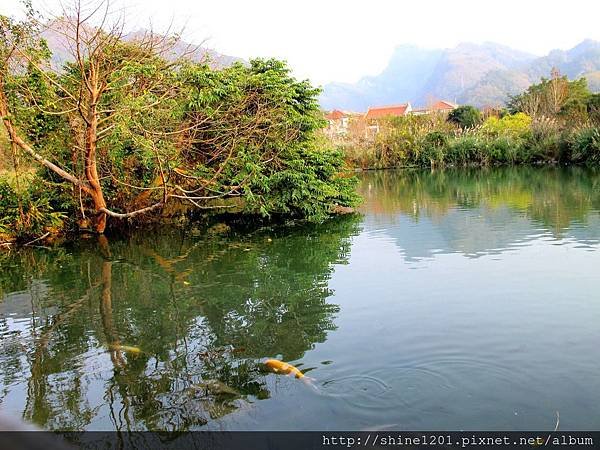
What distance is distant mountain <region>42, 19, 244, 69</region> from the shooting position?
1153 cm

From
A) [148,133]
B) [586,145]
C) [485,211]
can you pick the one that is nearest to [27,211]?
[148,133]

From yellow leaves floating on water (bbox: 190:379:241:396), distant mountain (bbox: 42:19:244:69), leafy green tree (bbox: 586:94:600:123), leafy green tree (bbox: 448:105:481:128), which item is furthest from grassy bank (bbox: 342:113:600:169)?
yellow leaves floating on water (bbox: 190:379:241:396)

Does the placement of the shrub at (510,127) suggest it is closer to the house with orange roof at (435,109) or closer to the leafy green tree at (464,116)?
the leafy green tree at (464,116)

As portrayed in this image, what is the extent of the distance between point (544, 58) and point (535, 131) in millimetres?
152587

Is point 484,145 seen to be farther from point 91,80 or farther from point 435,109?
point 91,80

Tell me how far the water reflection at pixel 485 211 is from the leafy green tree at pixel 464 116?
23096mm

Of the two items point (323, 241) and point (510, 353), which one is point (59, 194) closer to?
point (323, 241)

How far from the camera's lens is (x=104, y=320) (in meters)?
6.77

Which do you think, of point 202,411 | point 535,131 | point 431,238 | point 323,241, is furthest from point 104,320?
point 535,131

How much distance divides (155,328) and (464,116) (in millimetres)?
45182

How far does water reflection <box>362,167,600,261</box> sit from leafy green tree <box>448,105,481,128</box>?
2310 cm

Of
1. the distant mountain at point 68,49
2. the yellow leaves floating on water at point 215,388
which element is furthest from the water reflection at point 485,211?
the distant mountain at point 68,49

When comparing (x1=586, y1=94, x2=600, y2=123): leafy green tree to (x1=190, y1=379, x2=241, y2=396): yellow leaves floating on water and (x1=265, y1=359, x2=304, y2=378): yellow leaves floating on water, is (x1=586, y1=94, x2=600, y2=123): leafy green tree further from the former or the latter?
(x1=190, y1=379, x2=241, y2=396): yellow leaves floating on water

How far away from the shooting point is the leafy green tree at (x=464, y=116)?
46.9 meters
